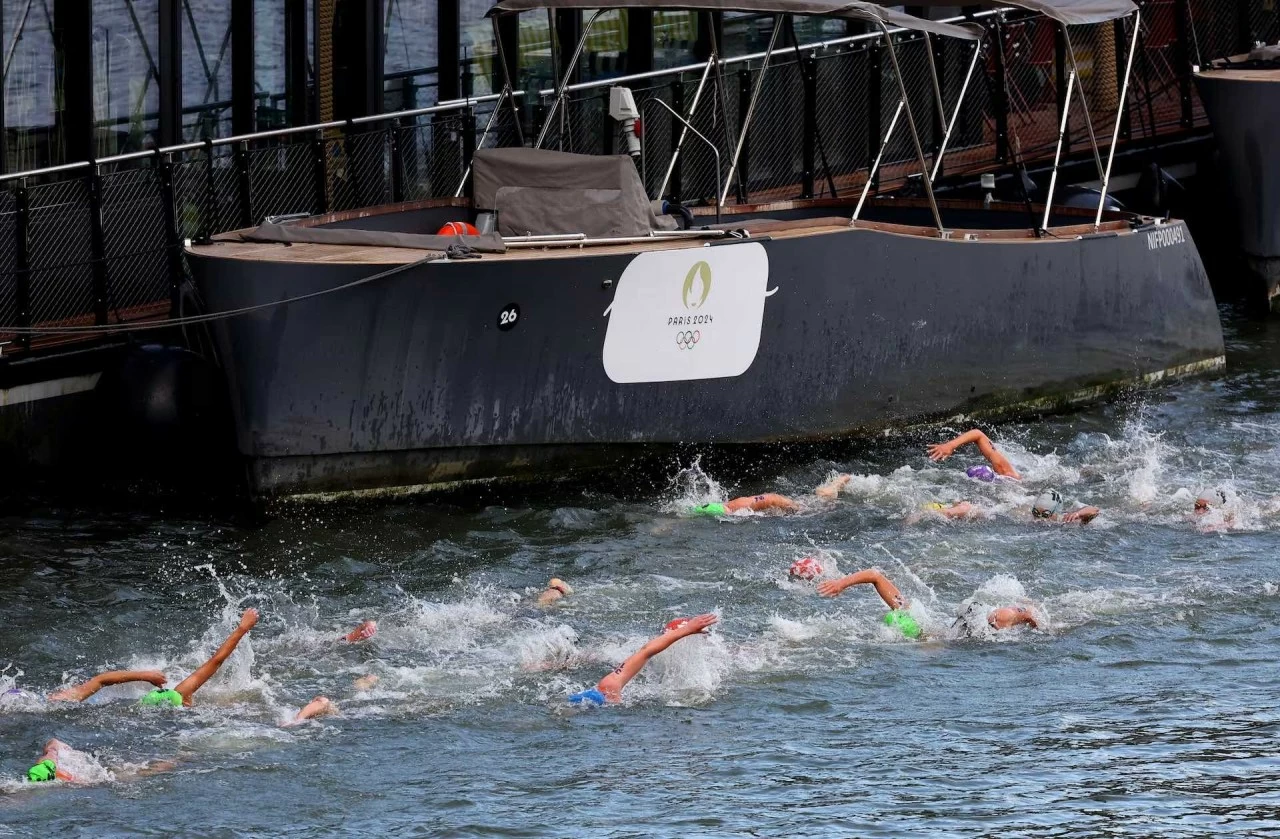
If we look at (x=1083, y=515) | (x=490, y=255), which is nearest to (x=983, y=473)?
(x=1083, y=515)

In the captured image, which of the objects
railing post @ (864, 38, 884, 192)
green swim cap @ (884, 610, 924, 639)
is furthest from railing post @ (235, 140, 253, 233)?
green swim cap @ (884, 610, 924, 639)

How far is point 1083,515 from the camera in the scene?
13242mm

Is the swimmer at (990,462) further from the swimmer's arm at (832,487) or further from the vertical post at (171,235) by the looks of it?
the vertical post at (171,235)

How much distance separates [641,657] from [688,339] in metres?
4.29

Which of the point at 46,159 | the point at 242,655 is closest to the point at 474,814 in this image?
the point at 242,655

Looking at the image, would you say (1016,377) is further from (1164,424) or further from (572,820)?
(572,820)

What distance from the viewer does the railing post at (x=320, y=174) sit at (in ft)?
53.5

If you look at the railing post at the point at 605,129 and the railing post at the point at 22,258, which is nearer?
the railing post at the point at 22,258

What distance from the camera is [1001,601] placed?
37.8ft

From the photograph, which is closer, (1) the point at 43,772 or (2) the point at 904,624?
(1) the point at 43,772

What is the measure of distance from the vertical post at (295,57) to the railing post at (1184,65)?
9.33 metres

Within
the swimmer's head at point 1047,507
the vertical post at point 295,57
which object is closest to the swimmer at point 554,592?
the swimmer's head at point 1047,507

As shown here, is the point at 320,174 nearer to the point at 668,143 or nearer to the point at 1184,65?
the point at 668,143

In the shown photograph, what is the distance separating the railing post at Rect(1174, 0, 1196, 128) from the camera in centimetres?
2183
